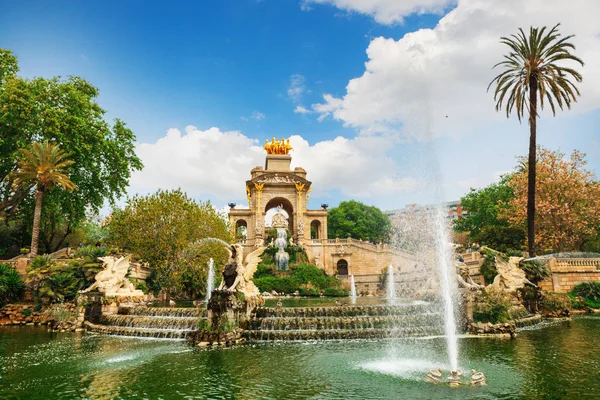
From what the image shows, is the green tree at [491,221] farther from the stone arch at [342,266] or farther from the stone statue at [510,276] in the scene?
the stone statue at [510,276]

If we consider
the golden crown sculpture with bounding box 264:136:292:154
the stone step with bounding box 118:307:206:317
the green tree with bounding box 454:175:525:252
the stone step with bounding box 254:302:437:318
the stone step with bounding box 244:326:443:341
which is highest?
the golden crown sculpture with bounding box 264:136:292:154

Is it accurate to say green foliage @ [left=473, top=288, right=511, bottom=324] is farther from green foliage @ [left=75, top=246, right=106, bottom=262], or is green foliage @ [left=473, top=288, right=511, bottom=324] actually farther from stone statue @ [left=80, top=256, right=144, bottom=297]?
green foliage @ [left=75, top=246, right=106, bottom=262]

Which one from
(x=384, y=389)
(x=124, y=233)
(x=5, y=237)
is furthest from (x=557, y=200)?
(x=5, y=237)

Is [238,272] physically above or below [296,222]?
below

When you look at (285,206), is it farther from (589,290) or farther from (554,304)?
(554,304)

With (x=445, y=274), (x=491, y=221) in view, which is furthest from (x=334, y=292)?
(x=445, y=274)

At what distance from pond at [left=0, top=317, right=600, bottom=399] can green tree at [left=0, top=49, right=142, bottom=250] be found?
1955 centimetres

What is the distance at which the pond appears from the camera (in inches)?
Answer: 319

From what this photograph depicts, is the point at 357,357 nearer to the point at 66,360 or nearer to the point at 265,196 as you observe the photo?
the point at 66,360

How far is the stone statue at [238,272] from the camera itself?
15.3 meters

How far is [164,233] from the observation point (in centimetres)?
2483

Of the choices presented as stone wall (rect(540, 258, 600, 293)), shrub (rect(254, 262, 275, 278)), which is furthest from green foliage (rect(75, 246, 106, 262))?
stone wall (rect(540, 258, 600, 293))

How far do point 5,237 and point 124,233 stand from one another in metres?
17.7

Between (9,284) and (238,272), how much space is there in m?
16.5
